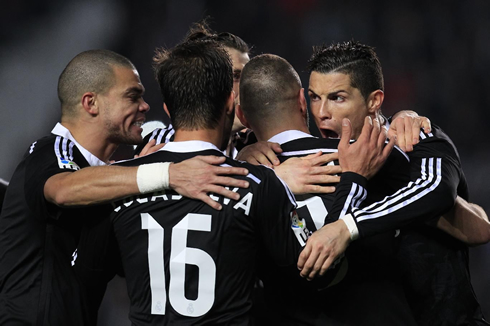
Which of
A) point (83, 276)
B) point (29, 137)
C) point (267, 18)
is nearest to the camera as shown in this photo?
point (83, 276)

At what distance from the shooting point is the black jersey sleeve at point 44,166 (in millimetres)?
2260

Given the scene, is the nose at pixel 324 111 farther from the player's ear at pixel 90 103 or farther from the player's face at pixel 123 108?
the player's ear at pixel 90 103

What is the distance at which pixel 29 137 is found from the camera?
17.4ft

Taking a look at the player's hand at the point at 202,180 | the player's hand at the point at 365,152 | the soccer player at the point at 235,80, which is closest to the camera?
the player's hand at the point at 202,180

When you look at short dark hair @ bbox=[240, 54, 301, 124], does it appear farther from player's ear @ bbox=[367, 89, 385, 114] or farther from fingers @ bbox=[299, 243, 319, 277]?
fingers @ bbox=[299, 243, 319, 277]

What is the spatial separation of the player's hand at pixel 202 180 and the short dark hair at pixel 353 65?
0.87 meters

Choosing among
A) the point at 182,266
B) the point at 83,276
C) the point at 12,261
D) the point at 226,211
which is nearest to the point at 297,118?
the point at 226,211

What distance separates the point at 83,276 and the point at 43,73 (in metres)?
3.66

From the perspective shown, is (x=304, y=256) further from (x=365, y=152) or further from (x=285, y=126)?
(x=285, y=126)

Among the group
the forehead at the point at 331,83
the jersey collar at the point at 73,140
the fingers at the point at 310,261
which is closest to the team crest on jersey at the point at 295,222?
the fingers at the point at 310,261

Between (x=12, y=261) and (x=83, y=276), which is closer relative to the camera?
(x=83, y=276)

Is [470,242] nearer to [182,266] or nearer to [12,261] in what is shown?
[182,266]

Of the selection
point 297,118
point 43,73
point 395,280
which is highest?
point 43,73

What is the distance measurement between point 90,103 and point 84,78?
5.0 inches
